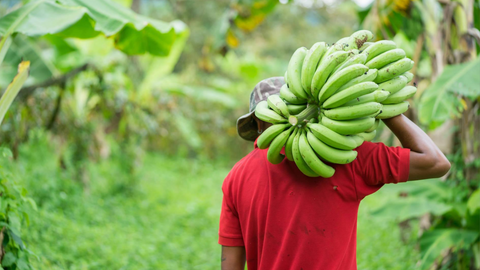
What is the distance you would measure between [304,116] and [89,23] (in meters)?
2.21

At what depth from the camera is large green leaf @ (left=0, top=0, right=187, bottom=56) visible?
2492mm

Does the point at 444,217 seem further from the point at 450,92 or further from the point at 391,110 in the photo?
the point at 391,110

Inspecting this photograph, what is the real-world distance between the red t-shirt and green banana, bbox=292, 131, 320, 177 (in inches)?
2.7

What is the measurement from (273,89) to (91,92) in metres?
4.24

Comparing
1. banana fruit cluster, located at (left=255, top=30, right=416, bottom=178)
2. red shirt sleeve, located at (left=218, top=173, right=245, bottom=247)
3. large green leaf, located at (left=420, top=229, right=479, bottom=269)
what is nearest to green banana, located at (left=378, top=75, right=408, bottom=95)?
banana fruit cluster, located at (left=255, top=30, right=416, bottom=178)

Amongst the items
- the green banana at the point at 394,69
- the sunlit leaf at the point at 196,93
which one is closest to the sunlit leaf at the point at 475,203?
the green banana at the point at 394,69

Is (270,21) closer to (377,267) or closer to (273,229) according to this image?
(377,267)

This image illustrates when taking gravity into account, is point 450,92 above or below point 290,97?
below

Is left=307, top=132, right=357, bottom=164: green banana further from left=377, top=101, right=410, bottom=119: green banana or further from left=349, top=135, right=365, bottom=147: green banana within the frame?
left=377, top=101, right=410, bottom=119: green banana

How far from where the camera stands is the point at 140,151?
6602 millimetres

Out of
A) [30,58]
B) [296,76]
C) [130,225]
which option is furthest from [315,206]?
[30,58]

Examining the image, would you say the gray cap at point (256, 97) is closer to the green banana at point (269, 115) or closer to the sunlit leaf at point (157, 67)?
the green banana at point (269, 115)

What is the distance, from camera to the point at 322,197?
1.62m

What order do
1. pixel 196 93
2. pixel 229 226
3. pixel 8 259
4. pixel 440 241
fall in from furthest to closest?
pixel 196 93, pixel 440 241, pixel 8 259, pixel 229 226
